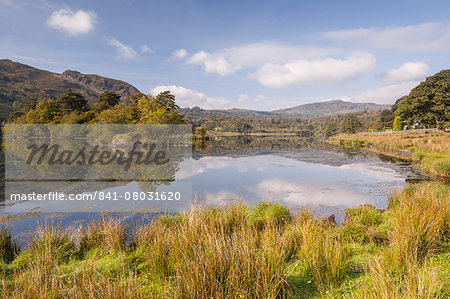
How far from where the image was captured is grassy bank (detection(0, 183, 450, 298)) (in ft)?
8.64

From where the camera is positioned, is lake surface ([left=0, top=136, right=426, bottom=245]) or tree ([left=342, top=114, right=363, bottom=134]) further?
tree ([left=342, top=114, right=363, bottom=134])

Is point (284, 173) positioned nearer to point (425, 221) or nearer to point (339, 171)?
point (339, 171)

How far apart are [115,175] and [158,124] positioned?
27.5 meters

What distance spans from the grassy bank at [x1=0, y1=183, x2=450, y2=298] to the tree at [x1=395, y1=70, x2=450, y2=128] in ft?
155

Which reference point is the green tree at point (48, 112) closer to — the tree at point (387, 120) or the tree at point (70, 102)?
the tree at point (70, 102)

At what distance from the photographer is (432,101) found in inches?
1576

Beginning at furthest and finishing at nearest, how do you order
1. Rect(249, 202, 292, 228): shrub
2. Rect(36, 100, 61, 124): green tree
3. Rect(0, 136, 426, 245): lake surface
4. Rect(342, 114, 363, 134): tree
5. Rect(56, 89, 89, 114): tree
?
Rect(342, 114, 363, 134): tree → Rect(56, 89, 89, 114): tree → Rect(36, 100, 61, 124): green tree → Rect(0, 136, 426, 245): lake surface → Rect(249, 202, 292, 228): shrub

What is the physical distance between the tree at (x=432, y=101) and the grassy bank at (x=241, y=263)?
47.1 m

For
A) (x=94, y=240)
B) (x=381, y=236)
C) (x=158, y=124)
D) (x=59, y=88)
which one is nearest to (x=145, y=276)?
(x=94, y=240)

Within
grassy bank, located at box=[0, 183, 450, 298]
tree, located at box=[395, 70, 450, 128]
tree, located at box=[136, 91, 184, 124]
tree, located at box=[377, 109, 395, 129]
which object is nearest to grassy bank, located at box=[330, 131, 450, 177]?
grassy bank, located at box=[0, 183, 450, 298]

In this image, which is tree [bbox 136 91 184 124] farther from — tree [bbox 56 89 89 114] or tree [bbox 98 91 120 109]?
tree [bbox 56 89 89 114]

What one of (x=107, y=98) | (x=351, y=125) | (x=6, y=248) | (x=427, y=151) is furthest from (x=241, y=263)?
(x=351, y=125)

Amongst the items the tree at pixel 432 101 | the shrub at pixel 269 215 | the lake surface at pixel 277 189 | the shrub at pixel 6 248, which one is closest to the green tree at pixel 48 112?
the lake surface at pixel 277 189

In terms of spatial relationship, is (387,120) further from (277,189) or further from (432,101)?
(277,189)
